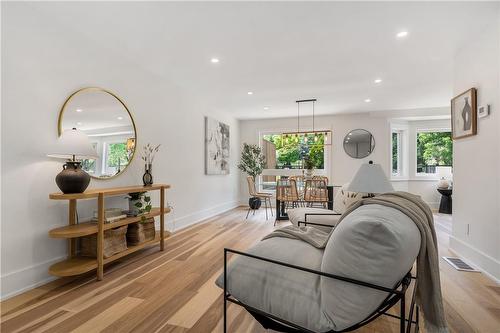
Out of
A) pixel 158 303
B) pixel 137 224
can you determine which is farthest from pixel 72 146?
pixel 158 303

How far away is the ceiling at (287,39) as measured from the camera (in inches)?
81.0

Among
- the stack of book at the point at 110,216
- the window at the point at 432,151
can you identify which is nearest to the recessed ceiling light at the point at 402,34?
the stack of book at the point at 110,216

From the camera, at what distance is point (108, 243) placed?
2.35 metres

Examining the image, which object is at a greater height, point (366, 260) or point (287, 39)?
point (287, 39)

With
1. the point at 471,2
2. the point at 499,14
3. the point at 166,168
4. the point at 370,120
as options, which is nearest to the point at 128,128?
the point at 166,168

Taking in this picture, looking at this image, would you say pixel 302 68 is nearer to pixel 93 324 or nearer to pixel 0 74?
pixel 0 74

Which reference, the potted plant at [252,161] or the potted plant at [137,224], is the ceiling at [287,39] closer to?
the potted plant at [137,224]

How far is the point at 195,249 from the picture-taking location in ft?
9.98

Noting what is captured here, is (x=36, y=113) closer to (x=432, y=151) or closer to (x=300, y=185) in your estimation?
(x=300, y=185)

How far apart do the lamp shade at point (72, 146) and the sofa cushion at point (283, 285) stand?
1.67 metres

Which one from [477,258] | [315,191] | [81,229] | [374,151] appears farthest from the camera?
[374,151]

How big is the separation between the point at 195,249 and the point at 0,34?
2.65 meters

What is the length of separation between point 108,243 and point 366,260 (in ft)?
7.59

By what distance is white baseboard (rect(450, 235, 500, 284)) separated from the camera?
220 centimetres
